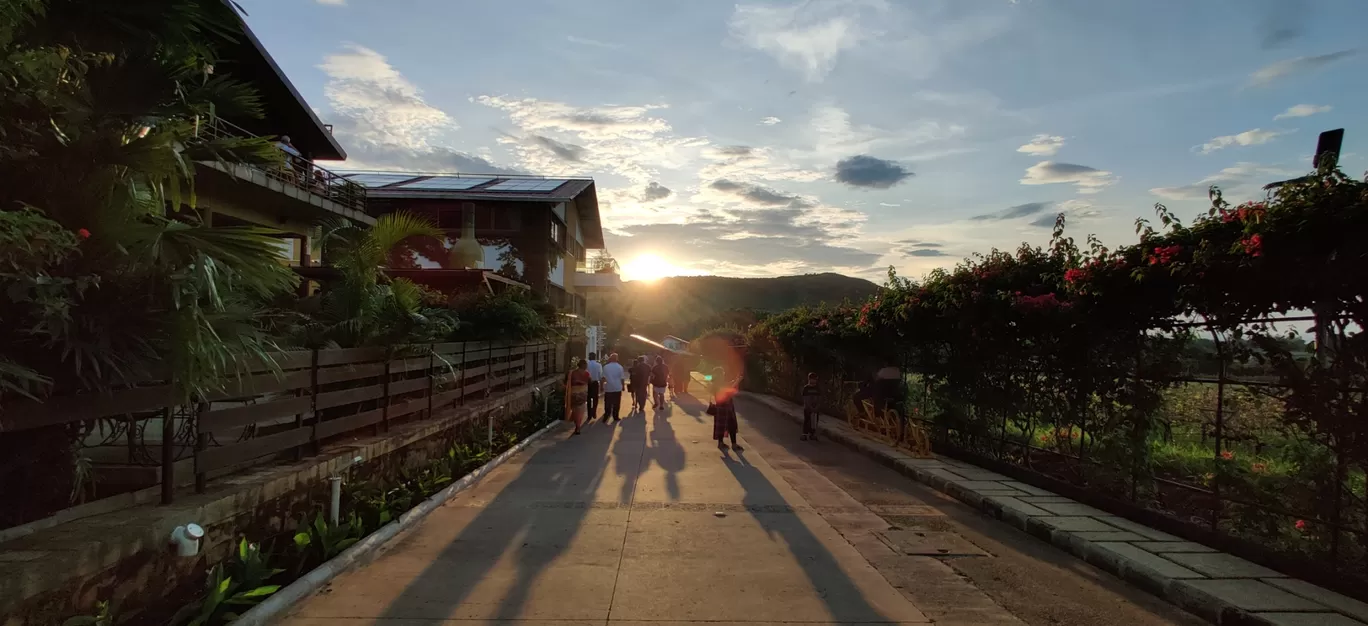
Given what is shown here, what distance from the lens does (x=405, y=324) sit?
879cm

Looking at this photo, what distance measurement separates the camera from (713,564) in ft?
19.2

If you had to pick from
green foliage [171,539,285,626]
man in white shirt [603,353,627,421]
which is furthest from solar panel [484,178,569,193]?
green foliage [171,539,285,626]

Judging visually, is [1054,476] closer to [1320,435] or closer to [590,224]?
[1320,435]

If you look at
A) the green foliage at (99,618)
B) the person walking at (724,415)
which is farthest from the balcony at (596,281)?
the green foliage at (99,618)

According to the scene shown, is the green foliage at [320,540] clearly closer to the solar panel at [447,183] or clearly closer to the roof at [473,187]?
the roof at [473,187]

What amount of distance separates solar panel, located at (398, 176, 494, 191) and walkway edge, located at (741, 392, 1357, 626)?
23375 mm

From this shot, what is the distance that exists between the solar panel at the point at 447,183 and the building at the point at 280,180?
29.0 feet

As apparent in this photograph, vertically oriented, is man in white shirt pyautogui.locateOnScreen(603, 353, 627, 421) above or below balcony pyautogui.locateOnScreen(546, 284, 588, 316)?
below

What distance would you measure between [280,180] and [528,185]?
1667cm

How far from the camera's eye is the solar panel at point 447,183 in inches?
1171

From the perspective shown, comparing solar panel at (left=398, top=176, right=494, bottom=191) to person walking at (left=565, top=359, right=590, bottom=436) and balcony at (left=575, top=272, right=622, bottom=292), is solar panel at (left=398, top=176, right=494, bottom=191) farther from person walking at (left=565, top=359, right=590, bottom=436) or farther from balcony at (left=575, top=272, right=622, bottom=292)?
person walking at (left=565, top=359, right=590, bottom=436)

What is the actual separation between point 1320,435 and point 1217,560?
4.08ft

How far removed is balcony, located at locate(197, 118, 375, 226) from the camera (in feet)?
45.7

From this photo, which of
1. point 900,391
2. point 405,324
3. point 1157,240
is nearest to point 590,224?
point 900,391
